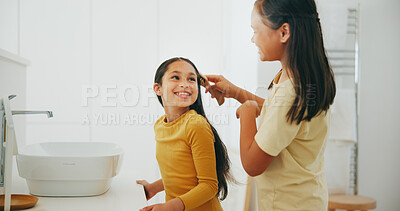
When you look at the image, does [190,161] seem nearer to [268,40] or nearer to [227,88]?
[227,88]

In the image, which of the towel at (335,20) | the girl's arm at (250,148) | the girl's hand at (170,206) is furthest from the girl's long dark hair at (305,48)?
the towel at (335,20)

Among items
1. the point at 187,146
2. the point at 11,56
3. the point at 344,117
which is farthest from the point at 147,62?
the point at 187,146

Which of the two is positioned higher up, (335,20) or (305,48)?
(335,20)

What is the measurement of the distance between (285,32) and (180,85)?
33 centimetres

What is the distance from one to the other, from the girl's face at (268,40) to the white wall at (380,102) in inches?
58.2

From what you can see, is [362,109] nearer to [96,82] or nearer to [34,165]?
[96,82]

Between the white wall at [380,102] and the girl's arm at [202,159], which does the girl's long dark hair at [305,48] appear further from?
the white wall at [380,102]

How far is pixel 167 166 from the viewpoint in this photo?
1.01m

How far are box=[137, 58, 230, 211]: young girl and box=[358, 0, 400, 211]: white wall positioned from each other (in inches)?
57.1

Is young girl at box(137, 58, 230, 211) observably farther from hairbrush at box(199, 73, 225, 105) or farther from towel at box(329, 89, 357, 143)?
towel at box(329, 89, 357, 143)

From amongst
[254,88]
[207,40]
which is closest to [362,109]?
[254,88]

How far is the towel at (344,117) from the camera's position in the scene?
2035 mm

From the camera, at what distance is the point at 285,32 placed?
0.90 metres

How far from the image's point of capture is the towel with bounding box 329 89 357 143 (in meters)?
2.04
